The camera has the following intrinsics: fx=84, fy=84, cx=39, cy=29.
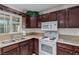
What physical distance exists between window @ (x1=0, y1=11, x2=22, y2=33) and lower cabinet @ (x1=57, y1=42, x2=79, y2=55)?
4.47 ft

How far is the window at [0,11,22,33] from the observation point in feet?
6.86

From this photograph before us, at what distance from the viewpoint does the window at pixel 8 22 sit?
209 cm

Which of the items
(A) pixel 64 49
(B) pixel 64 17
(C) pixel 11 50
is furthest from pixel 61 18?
(C) pixel 11 50

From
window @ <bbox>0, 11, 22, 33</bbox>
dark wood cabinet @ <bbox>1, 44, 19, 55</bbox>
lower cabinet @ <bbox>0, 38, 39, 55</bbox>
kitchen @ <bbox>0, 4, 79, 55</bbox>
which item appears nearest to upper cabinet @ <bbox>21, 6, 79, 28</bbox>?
kitchen @ <bbox>0, 4, 79, 55</bbox>

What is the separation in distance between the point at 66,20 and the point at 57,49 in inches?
28.1

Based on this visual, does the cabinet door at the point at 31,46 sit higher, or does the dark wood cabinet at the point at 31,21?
the dark wood cabinet at the point at 31,21

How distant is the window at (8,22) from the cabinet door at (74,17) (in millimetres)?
1542

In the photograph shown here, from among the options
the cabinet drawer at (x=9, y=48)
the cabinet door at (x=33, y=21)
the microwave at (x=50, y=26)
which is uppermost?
the cabinet door at (x=33, y=21)

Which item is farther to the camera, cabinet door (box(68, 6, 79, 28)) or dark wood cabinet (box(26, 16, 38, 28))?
dark wood cabinet (box(26, 16, 38, 28))

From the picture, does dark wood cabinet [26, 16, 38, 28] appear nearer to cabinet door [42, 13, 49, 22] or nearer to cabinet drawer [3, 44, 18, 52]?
cabinet door [42, 13, 49, 22]

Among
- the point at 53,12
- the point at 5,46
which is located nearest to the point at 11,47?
the point at 5,46

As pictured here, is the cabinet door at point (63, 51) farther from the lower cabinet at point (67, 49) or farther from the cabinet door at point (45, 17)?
the cabinet door at point (45, 17)

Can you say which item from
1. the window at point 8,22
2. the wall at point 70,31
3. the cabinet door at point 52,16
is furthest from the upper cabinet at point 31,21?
the wall at point 70,31
